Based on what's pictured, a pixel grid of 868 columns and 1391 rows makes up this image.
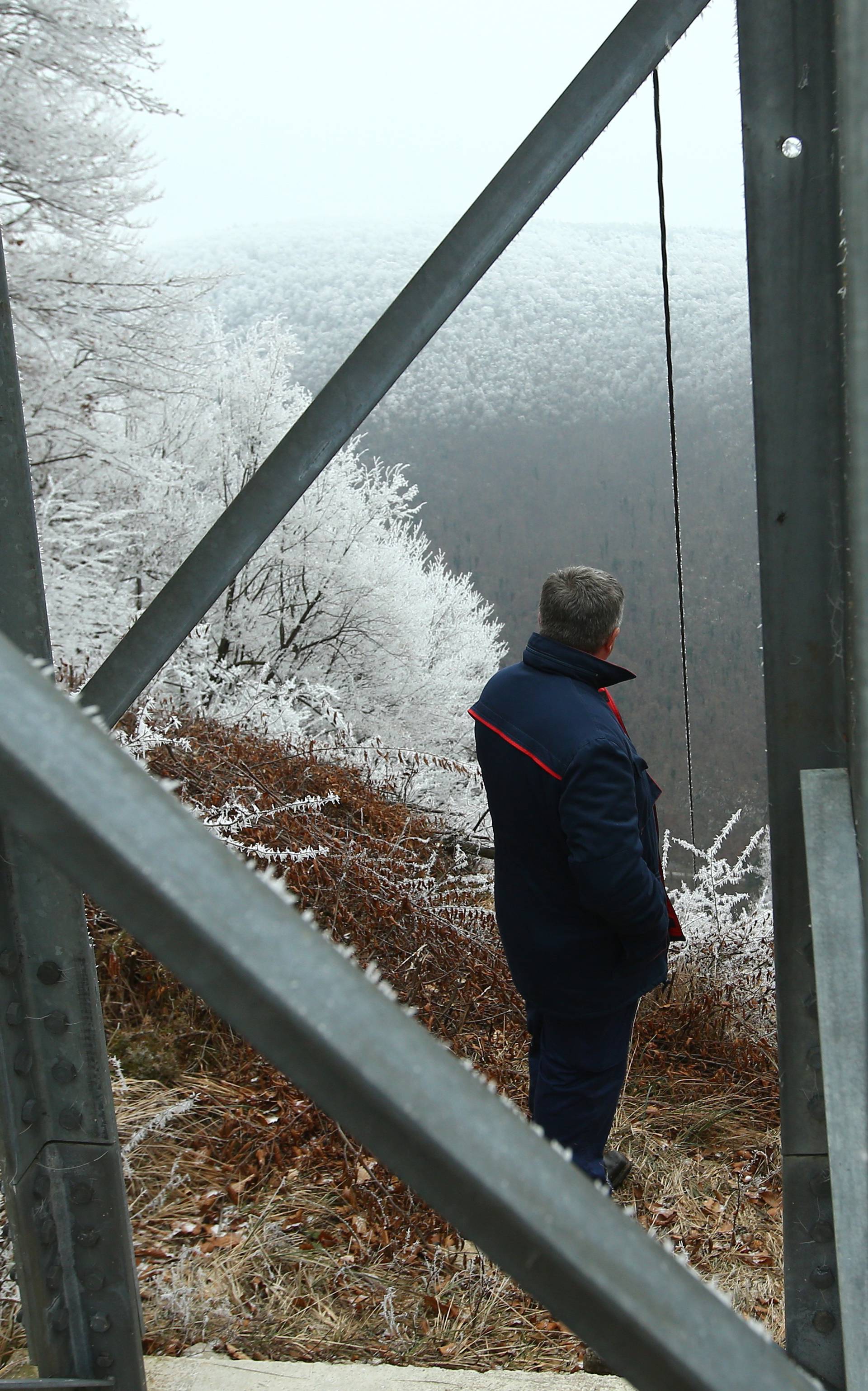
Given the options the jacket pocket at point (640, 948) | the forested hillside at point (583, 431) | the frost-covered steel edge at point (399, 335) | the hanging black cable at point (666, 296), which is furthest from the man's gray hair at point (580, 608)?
the forested hillside at point (583, 431)

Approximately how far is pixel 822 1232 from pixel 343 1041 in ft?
2.93

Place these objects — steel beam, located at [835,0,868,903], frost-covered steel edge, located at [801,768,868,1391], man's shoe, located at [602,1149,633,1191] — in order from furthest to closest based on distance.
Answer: man's shoe, located at [602,1149,633,1191]
frost-covered steel edge, located at [801,768,868,1391]
steel beam, located at [835,0,868,903]

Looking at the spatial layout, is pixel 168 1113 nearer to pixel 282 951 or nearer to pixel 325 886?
pixel 325 886

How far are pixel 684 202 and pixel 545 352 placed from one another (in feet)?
54.5

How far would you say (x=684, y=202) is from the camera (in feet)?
139

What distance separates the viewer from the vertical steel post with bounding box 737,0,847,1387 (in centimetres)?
111

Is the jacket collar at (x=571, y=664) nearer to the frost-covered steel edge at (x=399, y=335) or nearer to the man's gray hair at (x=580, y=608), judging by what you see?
the man's gray hair at (x=580, y=608)

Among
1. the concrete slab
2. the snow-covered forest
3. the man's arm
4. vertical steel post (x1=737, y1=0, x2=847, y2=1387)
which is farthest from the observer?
the snow-covered forest

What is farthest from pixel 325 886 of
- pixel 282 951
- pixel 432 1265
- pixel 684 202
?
pixel 684 202

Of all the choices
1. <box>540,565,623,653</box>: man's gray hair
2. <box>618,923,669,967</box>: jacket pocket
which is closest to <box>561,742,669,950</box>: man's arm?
<box>618,923,669,967</box>: jacket pocket

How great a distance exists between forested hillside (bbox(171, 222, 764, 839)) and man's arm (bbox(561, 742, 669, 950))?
22.7 m

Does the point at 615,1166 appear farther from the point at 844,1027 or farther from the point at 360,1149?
the point at 844,1027

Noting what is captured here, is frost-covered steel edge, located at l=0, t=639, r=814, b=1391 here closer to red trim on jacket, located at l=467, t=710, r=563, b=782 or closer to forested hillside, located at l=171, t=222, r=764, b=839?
red trim on jacket, located at l=467, t=710, r=563, b=782

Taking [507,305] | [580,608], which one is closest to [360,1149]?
[580,608]
